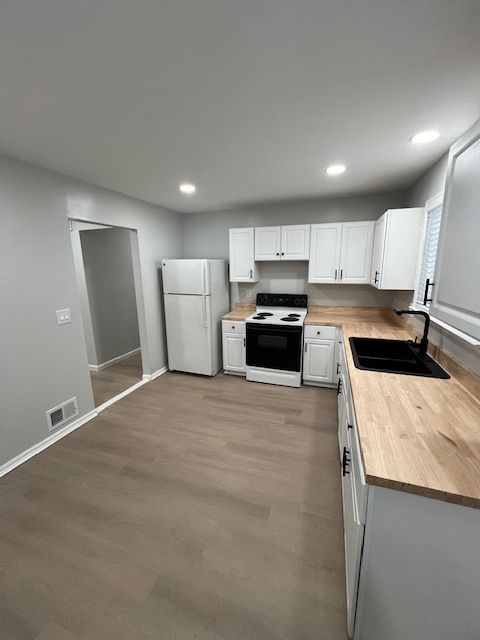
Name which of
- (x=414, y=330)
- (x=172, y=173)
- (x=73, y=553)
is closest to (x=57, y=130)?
(x=172, y=173)

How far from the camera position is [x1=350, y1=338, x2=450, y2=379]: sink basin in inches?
63.9

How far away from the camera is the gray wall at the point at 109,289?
3.83m

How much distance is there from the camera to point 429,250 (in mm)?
2168

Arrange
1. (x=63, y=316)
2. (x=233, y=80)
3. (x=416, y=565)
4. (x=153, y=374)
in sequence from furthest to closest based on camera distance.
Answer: (x=153, y=374) → (x=63, y=316) → (x=233, y=80) → (x=416, y=565)

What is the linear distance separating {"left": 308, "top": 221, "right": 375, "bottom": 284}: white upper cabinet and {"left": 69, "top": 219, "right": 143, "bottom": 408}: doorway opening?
2293 millimetres

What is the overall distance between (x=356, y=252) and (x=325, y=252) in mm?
352

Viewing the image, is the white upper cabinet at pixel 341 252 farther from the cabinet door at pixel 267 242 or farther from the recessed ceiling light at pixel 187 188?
the recessed ceiling light at pixel 187 188

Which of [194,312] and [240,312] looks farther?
[240,312]

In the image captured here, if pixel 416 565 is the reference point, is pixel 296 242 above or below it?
above

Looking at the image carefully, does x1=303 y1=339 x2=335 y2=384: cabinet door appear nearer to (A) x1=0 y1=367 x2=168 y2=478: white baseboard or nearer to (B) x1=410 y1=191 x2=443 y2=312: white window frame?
(B) x1=410 y1=191 x2=443 y2=312: white window frame

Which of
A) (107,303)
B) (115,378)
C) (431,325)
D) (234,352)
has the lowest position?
(115,378)

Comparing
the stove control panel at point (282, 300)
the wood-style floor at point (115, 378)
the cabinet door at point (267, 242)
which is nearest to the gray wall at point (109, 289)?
the wood-style floor at point (115, 378)

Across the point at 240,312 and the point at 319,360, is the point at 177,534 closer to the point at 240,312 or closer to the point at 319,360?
the point at 319,360

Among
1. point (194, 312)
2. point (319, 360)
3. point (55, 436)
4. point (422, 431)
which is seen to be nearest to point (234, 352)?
point (194, 312)
